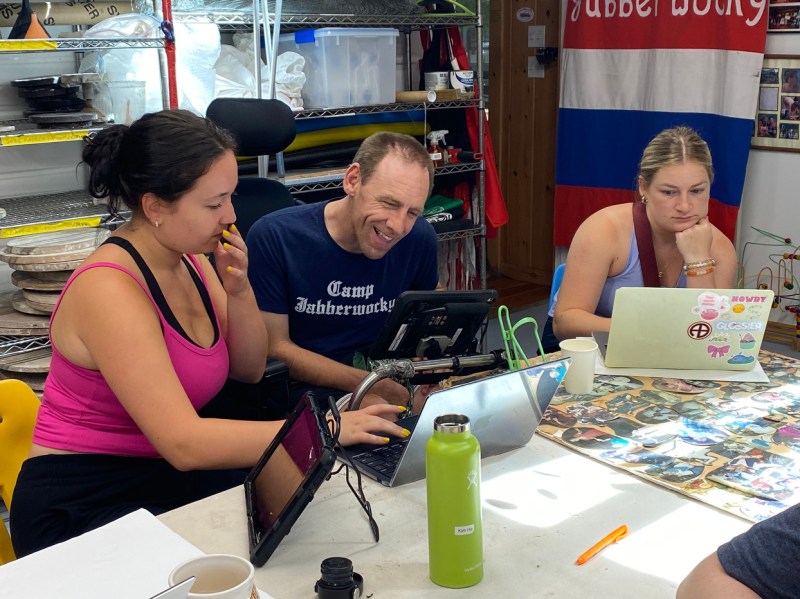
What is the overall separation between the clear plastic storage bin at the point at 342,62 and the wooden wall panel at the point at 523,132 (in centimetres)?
167

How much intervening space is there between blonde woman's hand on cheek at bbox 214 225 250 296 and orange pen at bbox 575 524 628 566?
3.23 ft

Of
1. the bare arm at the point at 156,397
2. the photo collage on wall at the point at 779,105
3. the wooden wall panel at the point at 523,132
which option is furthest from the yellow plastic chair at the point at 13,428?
the wooden wall panel at the point at 523,132

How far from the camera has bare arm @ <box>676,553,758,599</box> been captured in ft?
3.26

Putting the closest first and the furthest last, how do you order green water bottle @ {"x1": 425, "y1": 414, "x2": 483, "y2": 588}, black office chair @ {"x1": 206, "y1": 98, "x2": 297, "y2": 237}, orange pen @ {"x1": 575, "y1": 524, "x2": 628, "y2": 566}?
green water bottle @ {"x1": 425, "y1": 414, "x2": 483, "y2": 588} < orange pen @ {"x1": 575, "y1": 524, "x2": 628, "y2": 566} < black office chair @ {"x1": 206, "y1": 98, "x2": 297, "y2": 237}

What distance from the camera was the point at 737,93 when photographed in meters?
3.98

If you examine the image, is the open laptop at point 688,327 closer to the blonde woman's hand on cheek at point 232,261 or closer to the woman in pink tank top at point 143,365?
the woman in pink tank top at point 143,365

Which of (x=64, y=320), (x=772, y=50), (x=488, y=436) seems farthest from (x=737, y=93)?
(x=64, y=320)

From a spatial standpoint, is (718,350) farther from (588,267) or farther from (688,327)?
(588,267)

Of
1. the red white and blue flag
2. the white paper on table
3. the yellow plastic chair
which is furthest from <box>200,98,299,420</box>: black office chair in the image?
the red white and blue flag

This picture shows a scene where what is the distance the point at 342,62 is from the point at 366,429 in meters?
2.67

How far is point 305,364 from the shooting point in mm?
2191

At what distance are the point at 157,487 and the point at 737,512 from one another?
1.06 m

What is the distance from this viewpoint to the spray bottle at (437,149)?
4184mm

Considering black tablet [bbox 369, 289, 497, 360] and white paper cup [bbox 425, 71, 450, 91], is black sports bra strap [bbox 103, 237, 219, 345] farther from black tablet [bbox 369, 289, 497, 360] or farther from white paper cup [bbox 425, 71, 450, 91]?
white paper cup [bbox 425, 71, 450, 91]
